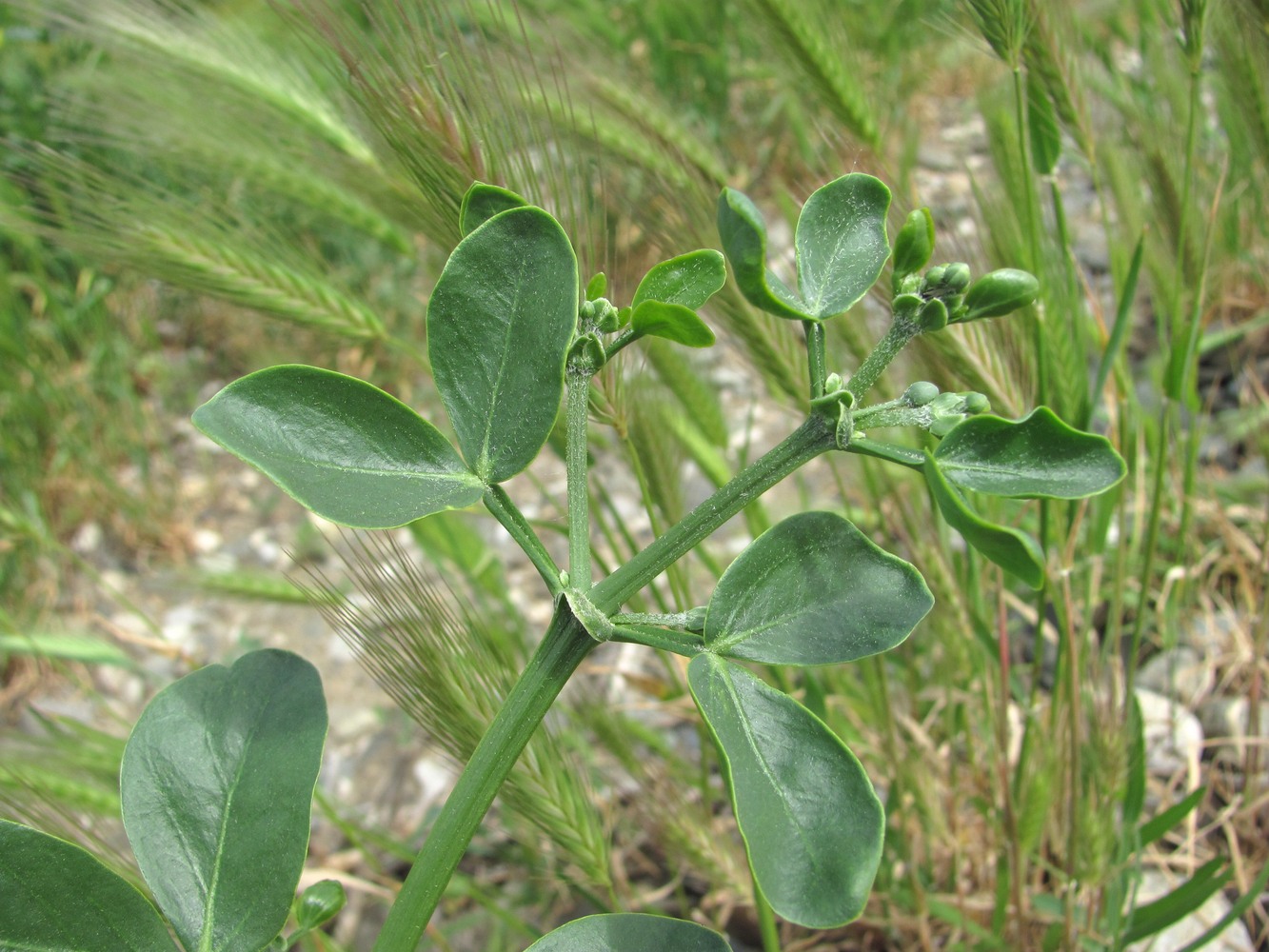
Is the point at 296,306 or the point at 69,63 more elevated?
the point at 69,63

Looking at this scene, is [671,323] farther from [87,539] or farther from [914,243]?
[87,539]

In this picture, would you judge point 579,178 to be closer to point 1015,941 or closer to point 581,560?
point 581,560

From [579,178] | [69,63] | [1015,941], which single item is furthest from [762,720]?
[69,63]

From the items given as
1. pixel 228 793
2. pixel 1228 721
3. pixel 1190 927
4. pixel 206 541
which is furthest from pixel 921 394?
pixel 206 541

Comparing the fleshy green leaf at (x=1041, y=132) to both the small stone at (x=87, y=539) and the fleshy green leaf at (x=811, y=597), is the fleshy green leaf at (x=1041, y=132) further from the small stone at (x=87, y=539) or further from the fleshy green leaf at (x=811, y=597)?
the small stone at (x=87, y=539)

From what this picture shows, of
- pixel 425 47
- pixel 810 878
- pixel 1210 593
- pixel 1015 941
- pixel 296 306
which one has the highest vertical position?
pixel 425 47
